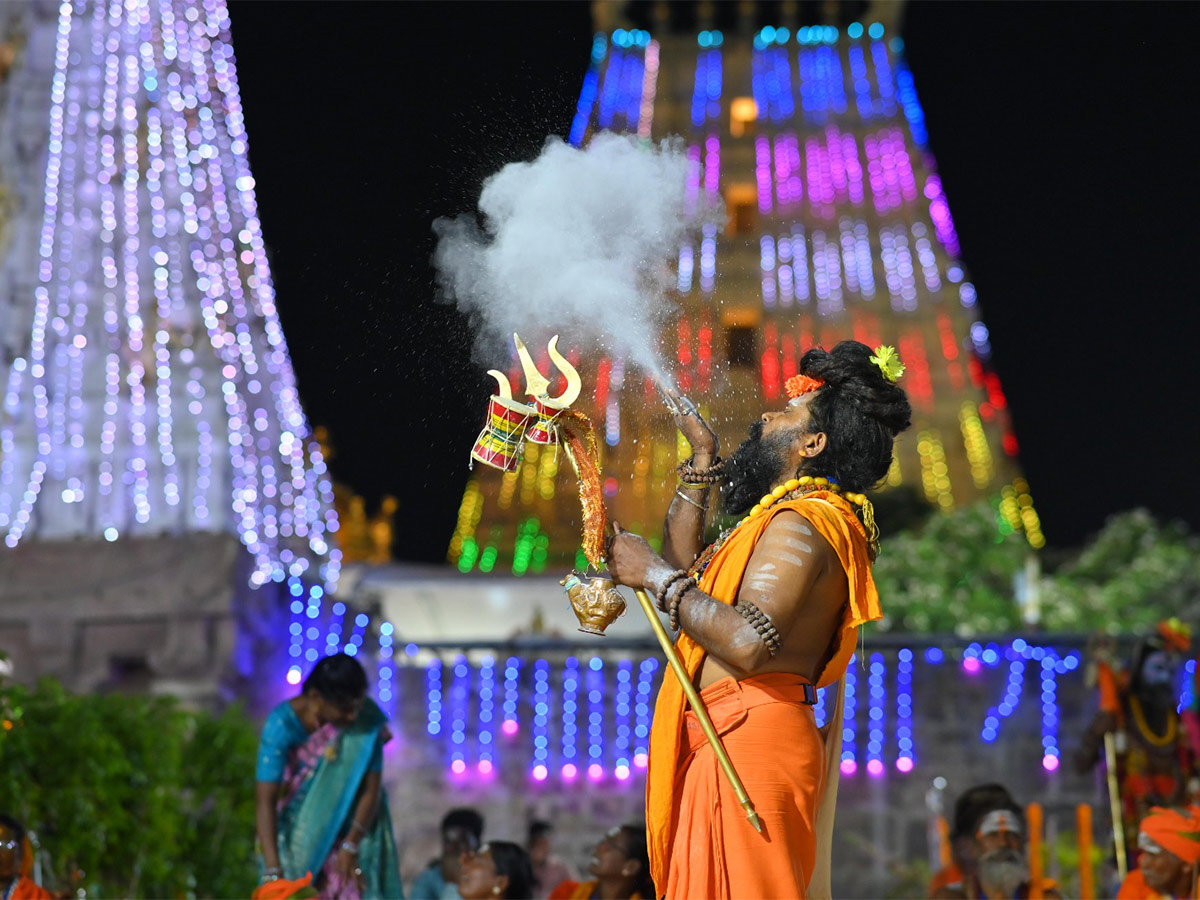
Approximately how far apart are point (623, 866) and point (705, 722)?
85.1 inches

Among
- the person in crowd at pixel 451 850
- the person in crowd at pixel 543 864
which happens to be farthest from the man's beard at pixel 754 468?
the person in crowd at pixel 543 864

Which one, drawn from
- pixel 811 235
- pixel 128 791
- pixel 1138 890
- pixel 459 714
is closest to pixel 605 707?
pixel 459 714

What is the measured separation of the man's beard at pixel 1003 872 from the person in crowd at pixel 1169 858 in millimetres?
376

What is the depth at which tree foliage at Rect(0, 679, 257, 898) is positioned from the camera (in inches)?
273

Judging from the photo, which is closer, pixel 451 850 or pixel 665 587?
pixel 665 587

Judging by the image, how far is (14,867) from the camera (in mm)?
4832

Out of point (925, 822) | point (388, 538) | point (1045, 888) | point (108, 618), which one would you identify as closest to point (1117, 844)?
point (1045, 888)

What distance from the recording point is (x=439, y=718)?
11453 mm

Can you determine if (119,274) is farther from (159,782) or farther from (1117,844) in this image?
(1117,844)

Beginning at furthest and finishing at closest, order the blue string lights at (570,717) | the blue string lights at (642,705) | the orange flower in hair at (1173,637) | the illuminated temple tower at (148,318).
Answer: the illuminated temple tower at (148,318), the blue string lights at (642,705), the blue string lights at (570,717), the orange flower in hair at (1173,637)

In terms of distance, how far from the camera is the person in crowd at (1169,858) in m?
5.09

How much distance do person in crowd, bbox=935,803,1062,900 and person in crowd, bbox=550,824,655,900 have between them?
115 cm

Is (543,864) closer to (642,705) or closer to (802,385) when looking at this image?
(642,705)

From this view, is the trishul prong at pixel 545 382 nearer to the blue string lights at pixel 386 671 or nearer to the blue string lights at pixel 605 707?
the blue string lights at pixel 605 707
